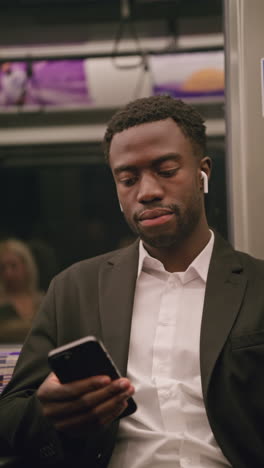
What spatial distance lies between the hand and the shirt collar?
0.50 meters

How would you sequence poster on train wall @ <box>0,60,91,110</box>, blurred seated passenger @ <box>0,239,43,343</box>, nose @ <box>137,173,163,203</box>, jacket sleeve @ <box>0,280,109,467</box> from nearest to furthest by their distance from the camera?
jacket sleeve @ <box>0,280,109,467</box>
nose @ <box>137,173,163,203</box>
blurred seated passenger @ <box>0,239,43,343</box>
poster on train wall @ <box>0,60,91,110</box>

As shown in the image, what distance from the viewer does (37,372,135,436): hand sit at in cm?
112

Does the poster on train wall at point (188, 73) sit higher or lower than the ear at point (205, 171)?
lower

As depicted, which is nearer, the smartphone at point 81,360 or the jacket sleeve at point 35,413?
the smartphone at point 81,360

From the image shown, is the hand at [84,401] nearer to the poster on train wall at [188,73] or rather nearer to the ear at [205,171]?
the ear at [205,171]

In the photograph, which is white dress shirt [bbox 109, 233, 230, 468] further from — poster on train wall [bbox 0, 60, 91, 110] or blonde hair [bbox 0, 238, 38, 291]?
poster on train wall [bbox 0, 60, 91, 110]

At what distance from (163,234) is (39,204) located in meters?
2.66

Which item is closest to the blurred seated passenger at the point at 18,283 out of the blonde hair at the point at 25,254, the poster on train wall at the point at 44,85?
the blonde hair at the point at 25,254

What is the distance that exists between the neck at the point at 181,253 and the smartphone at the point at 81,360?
52cm

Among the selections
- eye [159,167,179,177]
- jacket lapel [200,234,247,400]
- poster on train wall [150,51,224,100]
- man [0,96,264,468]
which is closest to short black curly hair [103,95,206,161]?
man [0,96,264,468]

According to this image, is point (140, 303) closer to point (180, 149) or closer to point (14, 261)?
point (180, 149)

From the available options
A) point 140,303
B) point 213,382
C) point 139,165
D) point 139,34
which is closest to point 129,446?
point 213,382

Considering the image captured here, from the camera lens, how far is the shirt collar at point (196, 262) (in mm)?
1554

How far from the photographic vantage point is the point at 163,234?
1.48 m
